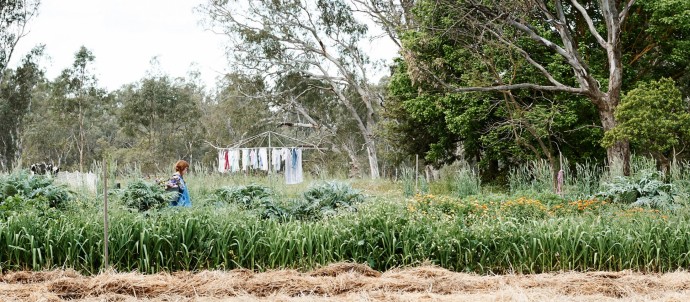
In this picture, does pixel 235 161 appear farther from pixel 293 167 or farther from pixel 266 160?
pixel 293 167

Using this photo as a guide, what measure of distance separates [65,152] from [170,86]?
30.5 feet

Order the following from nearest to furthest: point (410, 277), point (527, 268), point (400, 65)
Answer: point (410, 277) < point (527, 268) < point (400, 65)

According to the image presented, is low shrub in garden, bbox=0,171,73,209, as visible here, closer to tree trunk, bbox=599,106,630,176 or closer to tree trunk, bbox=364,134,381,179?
tree trunk, bbox=599,106,630,176

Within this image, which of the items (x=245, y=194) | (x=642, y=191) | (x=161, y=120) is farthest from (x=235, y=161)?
(x=161, y=120)

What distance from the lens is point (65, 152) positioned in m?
38.1

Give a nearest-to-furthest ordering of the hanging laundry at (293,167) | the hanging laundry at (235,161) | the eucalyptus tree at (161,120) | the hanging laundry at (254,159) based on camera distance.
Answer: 1. the hanging laundry at (293,167)
2. the hanging laundry at (235,161)
3. the hanging laundry at (254,159)
4. the eucalyptus tree at (161,120)

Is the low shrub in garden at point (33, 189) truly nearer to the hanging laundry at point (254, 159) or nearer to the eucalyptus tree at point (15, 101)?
the hanging laundry at point (254, 159)

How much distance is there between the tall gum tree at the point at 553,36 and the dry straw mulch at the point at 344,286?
7.50m

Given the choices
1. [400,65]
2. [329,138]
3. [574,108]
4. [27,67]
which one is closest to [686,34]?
[574,108]

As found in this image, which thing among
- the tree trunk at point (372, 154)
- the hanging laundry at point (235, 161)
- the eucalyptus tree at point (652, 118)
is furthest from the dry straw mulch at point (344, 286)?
the tree trunk at point (372, 154)

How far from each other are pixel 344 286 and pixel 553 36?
14019mm

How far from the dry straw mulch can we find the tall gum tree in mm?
7496

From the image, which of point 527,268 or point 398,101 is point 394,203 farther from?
point 398,101

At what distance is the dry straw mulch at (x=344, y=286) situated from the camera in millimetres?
4488
